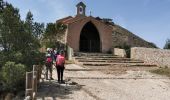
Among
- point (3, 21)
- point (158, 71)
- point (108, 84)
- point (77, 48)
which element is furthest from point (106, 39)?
point (3, 21)

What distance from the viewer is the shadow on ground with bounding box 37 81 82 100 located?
47.6ft

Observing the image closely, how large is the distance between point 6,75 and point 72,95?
2.56 m

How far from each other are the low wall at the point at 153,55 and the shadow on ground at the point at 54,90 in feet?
46.9

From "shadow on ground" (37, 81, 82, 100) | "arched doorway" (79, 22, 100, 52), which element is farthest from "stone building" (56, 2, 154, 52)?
"shadow on ground" (37, 81, 82, 100)

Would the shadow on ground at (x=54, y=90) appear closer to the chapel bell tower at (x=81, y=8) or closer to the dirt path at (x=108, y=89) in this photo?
the dirt path at (x=108, y=89)

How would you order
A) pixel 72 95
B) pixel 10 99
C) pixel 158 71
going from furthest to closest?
pixel 158 71 → pixel 72 95 → pixel 10 99

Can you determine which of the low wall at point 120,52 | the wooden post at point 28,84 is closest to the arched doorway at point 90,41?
the low wall at point 120,52

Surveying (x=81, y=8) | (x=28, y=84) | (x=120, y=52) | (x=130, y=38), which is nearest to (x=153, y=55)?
(x=120, y=52)

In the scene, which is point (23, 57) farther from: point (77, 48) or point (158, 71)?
point (77, 48)

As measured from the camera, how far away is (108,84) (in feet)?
61.6

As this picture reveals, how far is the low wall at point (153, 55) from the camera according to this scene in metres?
30.2

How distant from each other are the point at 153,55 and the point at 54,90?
55.7ft

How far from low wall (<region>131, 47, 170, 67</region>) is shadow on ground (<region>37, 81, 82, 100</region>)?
1430 cm

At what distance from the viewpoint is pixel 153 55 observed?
1241 inches
